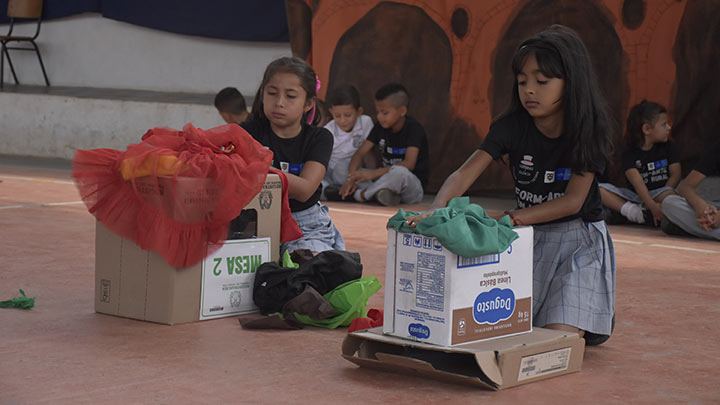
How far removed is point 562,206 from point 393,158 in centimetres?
437

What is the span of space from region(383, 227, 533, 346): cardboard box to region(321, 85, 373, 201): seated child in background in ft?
15.4

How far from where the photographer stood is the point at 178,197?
127 inches

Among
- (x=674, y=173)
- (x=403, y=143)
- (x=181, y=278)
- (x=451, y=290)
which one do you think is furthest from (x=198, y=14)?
(x=451, y=290)

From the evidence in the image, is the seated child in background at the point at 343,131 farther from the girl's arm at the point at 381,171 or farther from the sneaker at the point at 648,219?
the sneaker at the point at 648,219

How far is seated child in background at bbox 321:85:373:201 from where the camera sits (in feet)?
24.5

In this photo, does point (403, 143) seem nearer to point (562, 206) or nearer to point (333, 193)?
point (333, 193)

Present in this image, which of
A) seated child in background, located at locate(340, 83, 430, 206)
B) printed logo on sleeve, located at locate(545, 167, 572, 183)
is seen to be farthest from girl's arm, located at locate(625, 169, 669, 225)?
printed logo on sleeve, located at locate(545, 167, 572, 183)

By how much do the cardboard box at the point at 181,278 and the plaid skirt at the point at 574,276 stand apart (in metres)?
1.00

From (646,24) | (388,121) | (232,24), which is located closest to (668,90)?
(646,24)

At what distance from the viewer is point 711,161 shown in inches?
216

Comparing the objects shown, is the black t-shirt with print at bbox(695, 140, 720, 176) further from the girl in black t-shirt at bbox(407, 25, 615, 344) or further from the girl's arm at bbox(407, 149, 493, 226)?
the girl's arm at bbox(407, 149, 493, 226)

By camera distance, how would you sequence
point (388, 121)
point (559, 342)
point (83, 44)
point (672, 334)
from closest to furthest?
point (559, 342) → point (672, 334) → point (388, 121) → point (83, 44)

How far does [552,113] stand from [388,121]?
4122mm

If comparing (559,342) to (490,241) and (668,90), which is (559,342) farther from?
(668,90)
